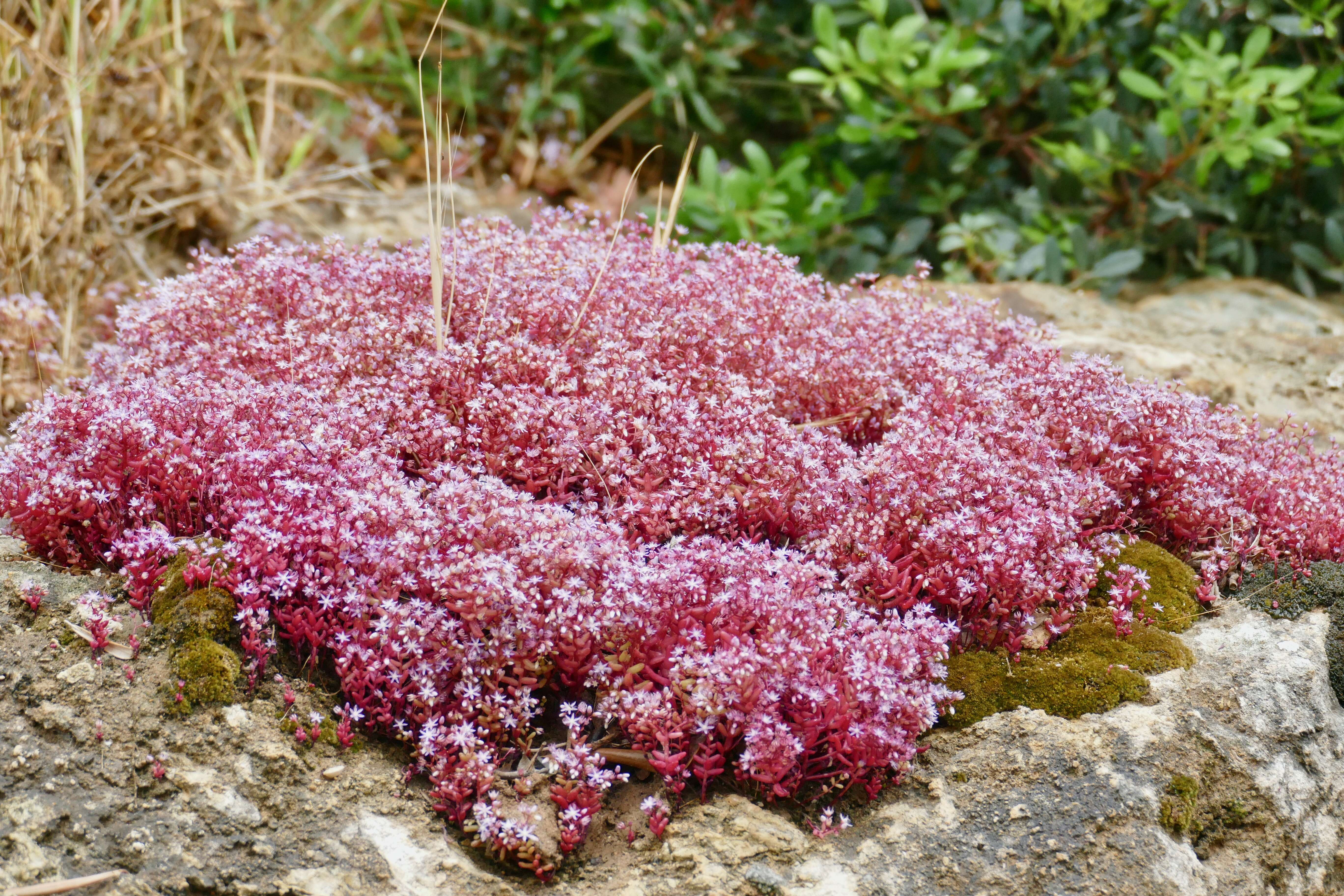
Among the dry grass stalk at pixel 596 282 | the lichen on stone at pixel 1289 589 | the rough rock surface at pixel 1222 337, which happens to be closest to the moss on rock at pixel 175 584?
the dry grass stalk at pixel 596 282

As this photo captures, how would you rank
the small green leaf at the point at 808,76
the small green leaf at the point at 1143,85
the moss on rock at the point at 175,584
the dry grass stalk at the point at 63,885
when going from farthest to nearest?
the small green leaf at the point at 808,76 → the small green leaf at the point at 1143,85 → the moss on rock at the point at 175,584 → the dry grass stalk at the point at 63,885

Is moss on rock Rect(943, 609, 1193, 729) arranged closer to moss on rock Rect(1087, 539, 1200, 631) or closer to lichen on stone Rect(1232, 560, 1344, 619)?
moss on rock Rect(1087, 539, 1200, 631)

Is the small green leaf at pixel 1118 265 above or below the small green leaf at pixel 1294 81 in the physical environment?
below

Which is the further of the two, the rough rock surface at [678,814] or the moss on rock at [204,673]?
the moss on rock at [204,673]

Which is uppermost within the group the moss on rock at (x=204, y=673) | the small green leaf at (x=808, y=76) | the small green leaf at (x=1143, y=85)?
the small green leaf at (x=1143, y=85)

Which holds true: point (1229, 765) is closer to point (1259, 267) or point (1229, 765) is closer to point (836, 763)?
point (836, 763)

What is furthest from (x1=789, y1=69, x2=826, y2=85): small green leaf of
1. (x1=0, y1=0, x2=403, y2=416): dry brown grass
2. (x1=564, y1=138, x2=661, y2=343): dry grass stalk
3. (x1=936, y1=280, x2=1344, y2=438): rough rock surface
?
(x1=0, y1=0, x2=403, y2=416): dry brown grass

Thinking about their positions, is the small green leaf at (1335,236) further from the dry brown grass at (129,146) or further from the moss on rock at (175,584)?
the moss on rock at (175,584)

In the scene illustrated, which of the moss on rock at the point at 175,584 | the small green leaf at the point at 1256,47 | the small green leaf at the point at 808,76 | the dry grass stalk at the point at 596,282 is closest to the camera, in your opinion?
the moss on rock at the point at 175,584

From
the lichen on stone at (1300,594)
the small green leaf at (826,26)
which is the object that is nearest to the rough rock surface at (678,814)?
the lichen on stone at (1300,594)
